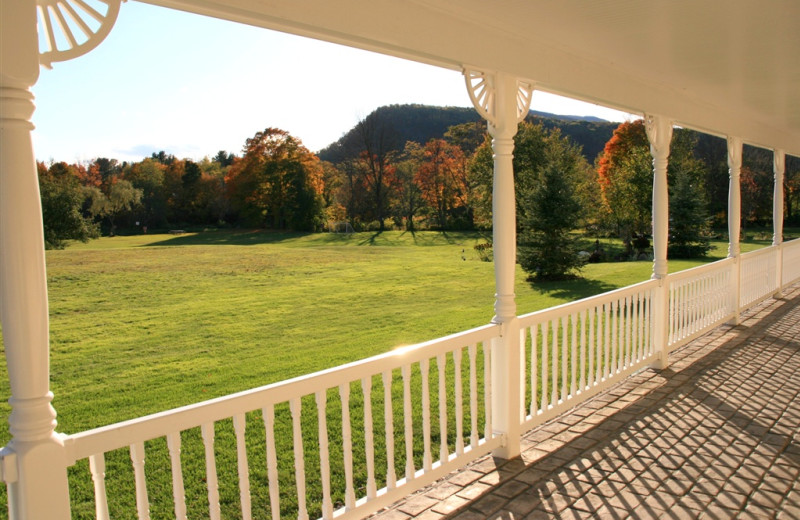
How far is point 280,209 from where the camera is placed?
33188 millimetres

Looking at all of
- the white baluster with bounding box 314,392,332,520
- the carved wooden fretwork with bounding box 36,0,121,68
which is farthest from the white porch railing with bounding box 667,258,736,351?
the carved wooden fretwork with bounding box 36,0,121,68

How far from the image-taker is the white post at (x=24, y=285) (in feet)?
5.52

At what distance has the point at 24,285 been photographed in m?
1.72

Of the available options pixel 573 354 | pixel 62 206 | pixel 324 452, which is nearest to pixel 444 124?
pixel 62 206

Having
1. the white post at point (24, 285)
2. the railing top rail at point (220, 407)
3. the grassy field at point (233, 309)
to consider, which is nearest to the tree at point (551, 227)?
the grassy field at point (233, 309)

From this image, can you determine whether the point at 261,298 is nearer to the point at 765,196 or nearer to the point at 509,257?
the point at 509,257

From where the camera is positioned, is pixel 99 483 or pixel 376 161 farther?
pixel 376 161

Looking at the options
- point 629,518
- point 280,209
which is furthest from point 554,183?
point 280,209

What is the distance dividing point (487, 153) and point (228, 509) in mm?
19843

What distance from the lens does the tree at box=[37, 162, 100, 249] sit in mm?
20094

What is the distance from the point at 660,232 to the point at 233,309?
36.5ft

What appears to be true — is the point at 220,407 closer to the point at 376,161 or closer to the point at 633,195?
the point at 633,195

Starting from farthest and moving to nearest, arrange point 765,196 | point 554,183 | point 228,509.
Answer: point 765,196 < point 554,183 < point 228,509

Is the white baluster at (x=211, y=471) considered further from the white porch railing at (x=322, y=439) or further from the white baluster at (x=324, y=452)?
the white baluster at (x=324, y=452)
